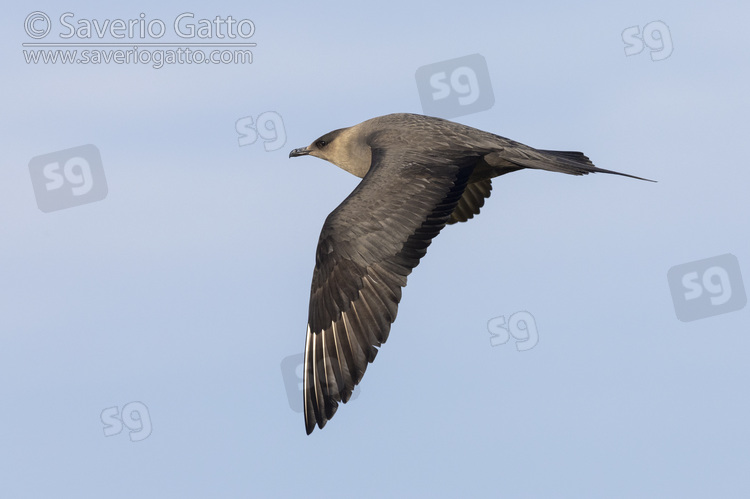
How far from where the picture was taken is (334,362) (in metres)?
10.4

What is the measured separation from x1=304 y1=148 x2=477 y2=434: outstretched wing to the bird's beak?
2.85m

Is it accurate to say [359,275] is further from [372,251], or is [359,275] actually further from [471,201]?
[471,201]

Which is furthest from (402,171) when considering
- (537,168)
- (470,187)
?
(470,187)

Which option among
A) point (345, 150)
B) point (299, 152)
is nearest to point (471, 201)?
point (345, 150)

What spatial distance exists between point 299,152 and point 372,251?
3.49 m

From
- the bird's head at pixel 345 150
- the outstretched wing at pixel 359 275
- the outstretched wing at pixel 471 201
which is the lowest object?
the outstretched wing at pixel 359 275

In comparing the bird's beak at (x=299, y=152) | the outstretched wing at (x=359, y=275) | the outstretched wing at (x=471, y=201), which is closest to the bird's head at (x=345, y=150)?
the bird's beak at (x=299, y=152)

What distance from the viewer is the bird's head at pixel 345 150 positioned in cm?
1258

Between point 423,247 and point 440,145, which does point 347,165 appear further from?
point 423,247

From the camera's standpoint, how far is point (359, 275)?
1052cm

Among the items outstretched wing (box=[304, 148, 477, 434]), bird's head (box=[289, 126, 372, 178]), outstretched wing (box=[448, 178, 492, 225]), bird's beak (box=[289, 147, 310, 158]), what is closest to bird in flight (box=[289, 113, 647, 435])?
outstretched wing (box=[304, 148, 477, 434])

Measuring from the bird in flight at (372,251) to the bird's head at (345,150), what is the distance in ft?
3.24

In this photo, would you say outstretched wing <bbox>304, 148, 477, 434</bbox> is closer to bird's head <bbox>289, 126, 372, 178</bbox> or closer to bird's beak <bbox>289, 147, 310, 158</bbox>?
bird's head <bbox>289, 126, 372, 178</bbox>

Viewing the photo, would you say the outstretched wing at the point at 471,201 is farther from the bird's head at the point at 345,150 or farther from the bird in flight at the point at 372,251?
the bird in flight at the point at 372,251
